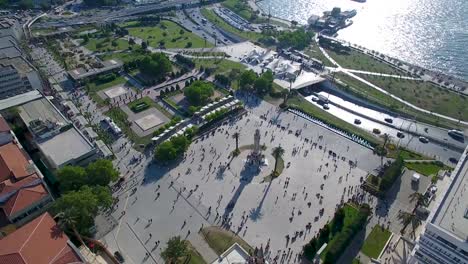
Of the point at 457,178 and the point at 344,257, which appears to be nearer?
the point at 457,178

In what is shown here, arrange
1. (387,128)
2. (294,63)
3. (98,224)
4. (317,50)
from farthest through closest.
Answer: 1. (317,50)
2. (294,63)
3. (387,128)
4. (98,224)

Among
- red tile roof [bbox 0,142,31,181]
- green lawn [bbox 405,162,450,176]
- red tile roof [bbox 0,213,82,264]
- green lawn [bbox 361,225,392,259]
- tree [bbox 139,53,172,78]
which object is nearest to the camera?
red tile roof [bbox 0,213,82,264]

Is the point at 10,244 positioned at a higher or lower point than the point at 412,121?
lower

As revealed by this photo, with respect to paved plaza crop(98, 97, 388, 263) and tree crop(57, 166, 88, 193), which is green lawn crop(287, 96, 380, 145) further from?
tree crop(57, 166, 88, 193)

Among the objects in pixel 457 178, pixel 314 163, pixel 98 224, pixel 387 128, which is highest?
pixel 457 178

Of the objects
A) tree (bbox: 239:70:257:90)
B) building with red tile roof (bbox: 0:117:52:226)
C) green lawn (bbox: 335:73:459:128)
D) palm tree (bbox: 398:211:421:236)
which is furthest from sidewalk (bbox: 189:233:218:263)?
green lawn (bbox: 335:73:459:128)

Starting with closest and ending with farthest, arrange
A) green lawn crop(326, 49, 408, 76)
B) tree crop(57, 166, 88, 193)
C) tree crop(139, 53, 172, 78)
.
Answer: tree crop(57, 166, 88, 193)
tree crop(139, 53, 172, 78)
green lawn crop(326, 49, 408, 76)

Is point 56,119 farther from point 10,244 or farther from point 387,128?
point 387,128

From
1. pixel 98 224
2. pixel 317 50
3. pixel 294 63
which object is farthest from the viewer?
pixel 317 50

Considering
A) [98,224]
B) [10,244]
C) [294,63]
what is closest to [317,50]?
[294,63]
